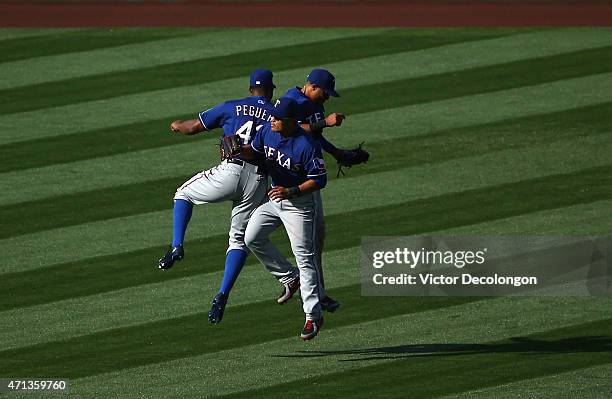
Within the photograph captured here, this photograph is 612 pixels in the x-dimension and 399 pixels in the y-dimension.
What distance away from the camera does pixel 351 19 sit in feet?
70.5

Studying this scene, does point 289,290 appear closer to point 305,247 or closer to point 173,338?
point 305,247

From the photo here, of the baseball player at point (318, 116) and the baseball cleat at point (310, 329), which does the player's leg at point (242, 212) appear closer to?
the baseball player at point (318, 116)

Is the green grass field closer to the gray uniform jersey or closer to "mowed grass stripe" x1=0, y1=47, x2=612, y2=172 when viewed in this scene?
"mowed grass stripe" x1=0, y1=47, x2=612, y2=172

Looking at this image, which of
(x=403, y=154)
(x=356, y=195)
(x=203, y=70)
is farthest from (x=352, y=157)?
(x=203, y=70)

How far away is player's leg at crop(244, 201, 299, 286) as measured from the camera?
11.5 meters

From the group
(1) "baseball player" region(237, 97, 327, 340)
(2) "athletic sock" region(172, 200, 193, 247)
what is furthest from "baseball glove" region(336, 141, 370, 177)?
(2) "athletic sock" region(172, 200, 193, 247)

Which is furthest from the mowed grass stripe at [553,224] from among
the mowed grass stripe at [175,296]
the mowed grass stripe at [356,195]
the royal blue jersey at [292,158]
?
the royal blue jersey at [292,158]

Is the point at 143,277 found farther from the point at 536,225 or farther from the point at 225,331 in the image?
the point at 536,225

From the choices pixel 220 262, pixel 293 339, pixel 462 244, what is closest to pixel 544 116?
pixel 462 244

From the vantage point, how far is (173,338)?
1169cm

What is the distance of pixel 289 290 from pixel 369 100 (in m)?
6.60

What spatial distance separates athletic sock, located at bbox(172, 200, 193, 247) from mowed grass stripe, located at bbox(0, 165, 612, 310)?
1624mm

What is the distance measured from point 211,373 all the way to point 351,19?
11.7 metres

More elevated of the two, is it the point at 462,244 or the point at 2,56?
the point at 2,56
